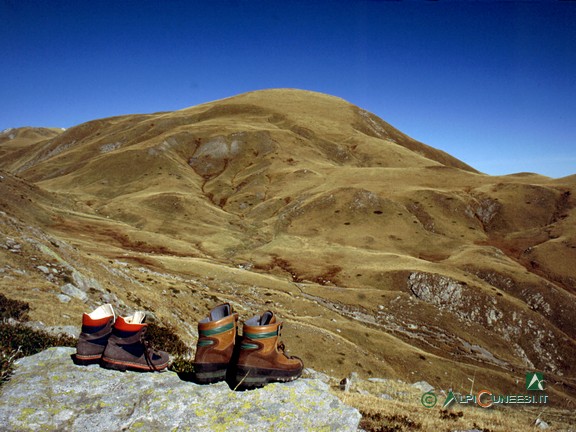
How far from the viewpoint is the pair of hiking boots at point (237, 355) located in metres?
6.58

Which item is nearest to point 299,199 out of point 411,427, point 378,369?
point 378,369

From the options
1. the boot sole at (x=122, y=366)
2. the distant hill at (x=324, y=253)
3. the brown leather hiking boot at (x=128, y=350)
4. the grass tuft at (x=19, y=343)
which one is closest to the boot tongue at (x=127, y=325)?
the brown leather hiking boot at (x=128, y=350)

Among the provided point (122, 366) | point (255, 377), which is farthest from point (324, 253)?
point (122, 366)

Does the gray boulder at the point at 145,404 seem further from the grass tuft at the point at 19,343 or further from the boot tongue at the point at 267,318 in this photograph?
the boot tongue at the point at 267,318

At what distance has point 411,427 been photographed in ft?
27.0

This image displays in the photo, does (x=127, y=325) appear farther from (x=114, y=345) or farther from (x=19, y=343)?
(x=19, y=343)

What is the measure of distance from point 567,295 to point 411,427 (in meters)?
89.8

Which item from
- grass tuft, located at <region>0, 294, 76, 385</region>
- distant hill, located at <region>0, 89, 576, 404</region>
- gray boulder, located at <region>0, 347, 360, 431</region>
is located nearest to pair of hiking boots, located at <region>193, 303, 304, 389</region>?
gray boulder, located at <region>0, 347, 360, 431</region>

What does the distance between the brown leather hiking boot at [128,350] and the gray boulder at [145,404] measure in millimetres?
172

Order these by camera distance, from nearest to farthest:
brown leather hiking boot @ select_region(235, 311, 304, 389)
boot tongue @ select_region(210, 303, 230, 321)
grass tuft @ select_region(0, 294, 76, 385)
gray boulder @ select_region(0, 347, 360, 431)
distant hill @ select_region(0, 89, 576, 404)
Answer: gray boulder @ select_region(0, 347, 360, 431) < brown leather hiking boot @ select_region(235, 311, 304, 389) < grass tuft @ select_region(0, 294, 76, 385) < boot tongue @ select_region(210, 303, 230, 321) < distant hill @ select_region(0, 89, 576, 404)

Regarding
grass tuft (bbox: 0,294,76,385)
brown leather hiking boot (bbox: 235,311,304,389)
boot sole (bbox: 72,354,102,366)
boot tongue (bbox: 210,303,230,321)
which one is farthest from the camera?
boot tongue (bbox: 210,303,230,321)

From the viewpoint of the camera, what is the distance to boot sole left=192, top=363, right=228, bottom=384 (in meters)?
6.65

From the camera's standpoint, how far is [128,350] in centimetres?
698

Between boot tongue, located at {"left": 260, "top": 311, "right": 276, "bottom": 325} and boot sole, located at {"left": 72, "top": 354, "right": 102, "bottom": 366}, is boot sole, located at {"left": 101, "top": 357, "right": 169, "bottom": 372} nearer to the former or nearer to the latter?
boot sole, located at {"left": 72, "top": 354, "right": 102, "bottom": 366}
